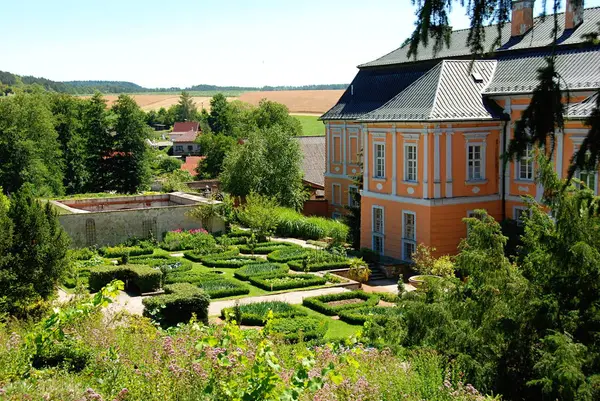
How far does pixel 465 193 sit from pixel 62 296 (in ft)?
45.3

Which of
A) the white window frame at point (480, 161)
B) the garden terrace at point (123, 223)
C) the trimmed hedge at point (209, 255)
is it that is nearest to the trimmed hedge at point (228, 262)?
the trimmed hedge at point (209, 255)

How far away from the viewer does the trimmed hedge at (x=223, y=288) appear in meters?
23.1

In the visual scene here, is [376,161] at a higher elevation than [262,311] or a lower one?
higher

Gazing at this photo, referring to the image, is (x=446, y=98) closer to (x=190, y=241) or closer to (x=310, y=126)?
(x=190, y=241)

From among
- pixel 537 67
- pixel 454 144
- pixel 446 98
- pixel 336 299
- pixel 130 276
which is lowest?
pixel 336 299

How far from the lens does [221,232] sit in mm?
33562

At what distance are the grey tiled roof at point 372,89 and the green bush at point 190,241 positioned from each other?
9755 millimetres

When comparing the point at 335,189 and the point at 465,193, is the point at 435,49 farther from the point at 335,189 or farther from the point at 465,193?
the point at 335,189

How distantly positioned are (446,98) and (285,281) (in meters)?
8.51

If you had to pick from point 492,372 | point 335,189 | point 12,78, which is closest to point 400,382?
point 492,372

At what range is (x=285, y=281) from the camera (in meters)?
24.7

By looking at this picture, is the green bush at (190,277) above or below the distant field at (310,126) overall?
below

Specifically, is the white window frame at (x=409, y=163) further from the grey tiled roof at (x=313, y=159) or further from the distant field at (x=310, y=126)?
the distant field at (x=310, y=126)

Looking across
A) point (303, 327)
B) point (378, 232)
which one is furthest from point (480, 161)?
point (303, 327)
